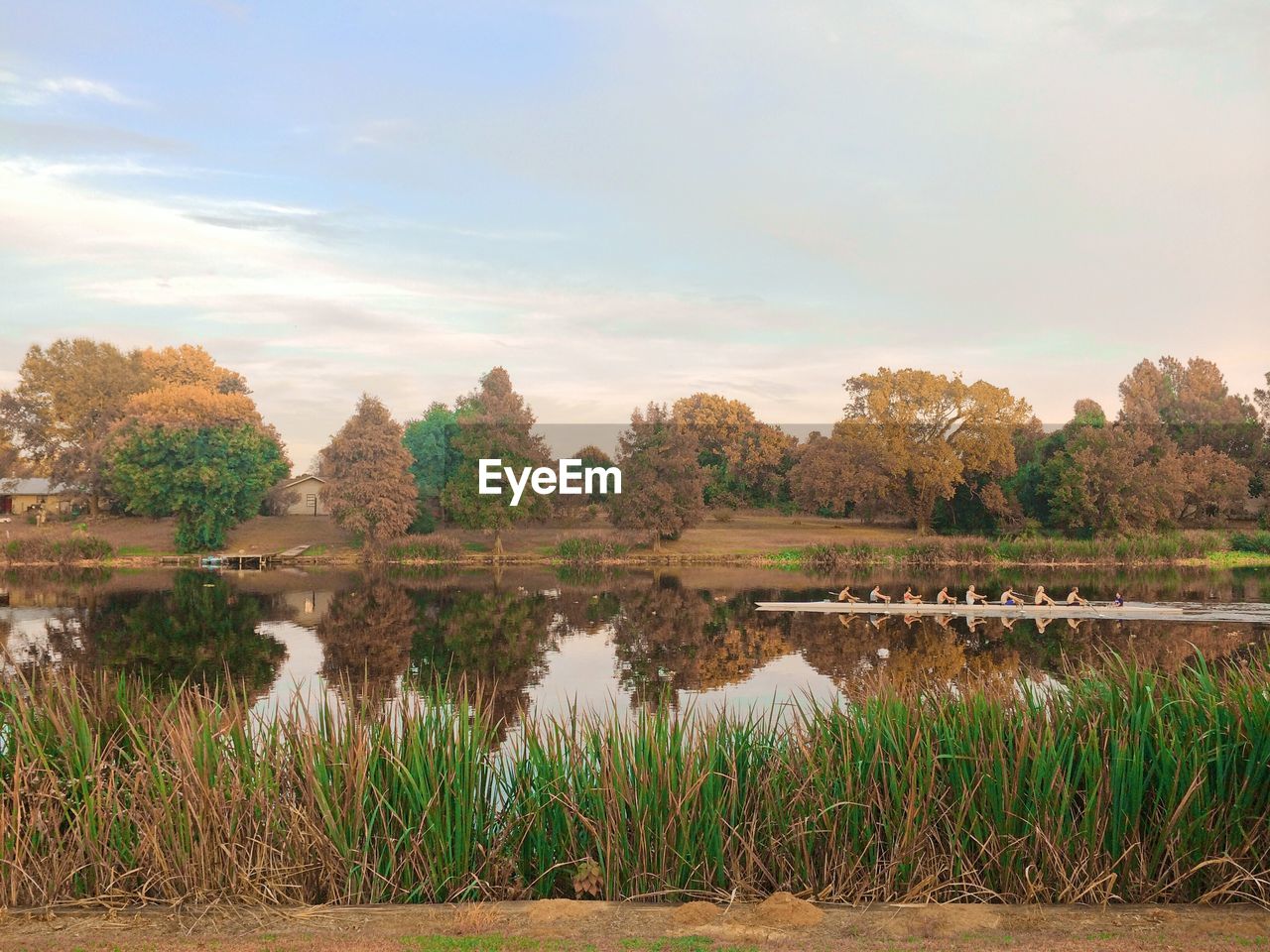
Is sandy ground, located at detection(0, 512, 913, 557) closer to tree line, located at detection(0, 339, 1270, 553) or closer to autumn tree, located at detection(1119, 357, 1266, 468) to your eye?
tree line, located at detection(0, 339, 1270, 553)

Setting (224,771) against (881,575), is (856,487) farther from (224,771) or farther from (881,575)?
(224,771)

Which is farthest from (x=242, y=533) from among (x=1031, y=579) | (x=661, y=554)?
(x=1031, y=579)

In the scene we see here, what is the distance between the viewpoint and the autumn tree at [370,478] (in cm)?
5850

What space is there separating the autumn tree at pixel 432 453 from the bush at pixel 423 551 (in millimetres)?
13238

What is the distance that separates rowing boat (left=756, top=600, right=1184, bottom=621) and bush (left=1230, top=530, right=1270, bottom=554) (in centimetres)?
2663

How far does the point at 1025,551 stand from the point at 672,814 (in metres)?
50.0

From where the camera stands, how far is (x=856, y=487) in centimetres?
6231

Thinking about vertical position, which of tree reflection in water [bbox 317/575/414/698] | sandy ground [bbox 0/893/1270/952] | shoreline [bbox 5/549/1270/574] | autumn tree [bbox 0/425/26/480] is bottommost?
tree reflection in water [bbox 317/575/414/698]

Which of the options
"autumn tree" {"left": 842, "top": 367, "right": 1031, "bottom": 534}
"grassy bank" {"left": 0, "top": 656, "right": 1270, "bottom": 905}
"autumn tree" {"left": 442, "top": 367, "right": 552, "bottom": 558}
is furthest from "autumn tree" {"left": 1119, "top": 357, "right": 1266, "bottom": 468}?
"grassy bank" {"left": 0, "top": 656, "right": 1270, "bottom": 905}

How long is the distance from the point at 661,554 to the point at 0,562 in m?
33.7

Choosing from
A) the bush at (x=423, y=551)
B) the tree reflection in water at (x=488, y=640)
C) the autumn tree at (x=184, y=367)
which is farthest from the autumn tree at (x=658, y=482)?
the autumn tree at (x=184, y=367)

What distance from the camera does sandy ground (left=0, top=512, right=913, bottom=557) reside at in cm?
6088

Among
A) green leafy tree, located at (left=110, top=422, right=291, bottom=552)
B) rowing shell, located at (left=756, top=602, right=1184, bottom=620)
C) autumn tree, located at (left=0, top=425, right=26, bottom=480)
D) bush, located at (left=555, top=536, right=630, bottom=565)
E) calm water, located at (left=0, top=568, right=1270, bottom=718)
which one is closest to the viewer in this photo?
calm water, located at (left=0, top=568, right=1270, bottom=718)

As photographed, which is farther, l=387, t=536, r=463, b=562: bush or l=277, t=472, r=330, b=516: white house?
l=277, t=472, r=330, b=516: white house
